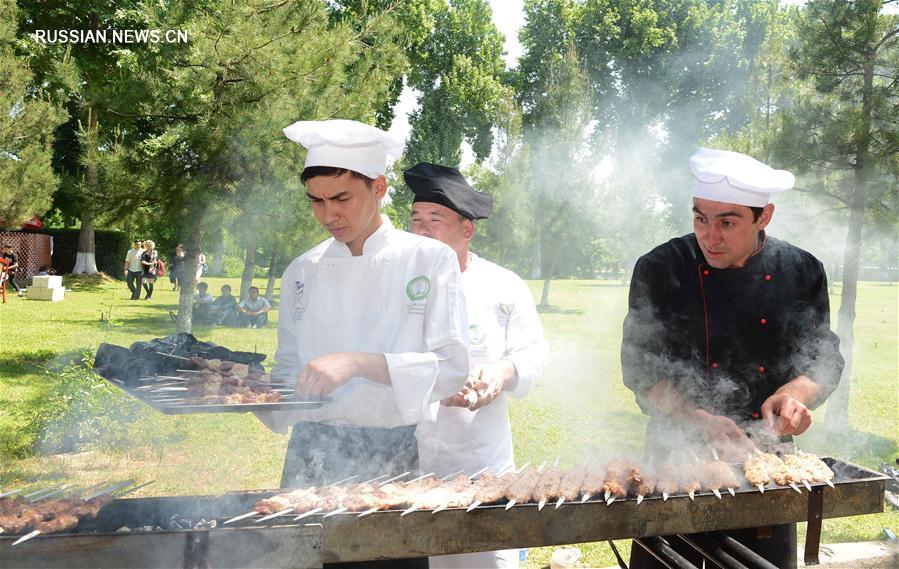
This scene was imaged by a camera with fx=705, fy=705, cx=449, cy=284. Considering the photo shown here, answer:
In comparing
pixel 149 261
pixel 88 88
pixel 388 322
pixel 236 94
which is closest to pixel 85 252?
pixel 149 261

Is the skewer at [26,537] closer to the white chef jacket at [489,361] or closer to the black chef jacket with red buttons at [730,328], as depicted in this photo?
the white chef jacket at [489,361]

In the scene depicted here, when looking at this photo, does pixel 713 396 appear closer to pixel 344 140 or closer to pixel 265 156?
pixel 344 140

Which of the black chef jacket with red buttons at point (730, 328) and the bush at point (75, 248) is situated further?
the bush at point (75, 248)

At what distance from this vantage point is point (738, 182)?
9.09 ft

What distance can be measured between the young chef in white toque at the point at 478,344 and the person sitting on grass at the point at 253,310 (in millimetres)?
10051

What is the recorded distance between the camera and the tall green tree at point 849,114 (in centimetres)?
673

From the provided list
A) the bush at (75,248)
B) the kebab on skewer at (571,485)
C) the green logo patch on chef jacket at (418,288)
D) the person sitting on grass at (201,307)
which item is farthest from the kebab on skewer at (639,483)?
the bush at (75,248)

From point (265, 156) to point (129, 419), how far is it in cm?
272

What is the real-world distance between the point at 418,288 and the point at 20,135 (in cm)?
1617

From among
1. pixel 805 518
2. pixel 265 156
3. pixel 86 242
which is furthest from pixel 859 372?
pixel 86 242

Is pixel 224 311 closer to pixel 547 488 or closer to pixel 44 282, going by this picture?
pixel 44 282

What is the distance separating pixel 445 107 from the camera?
7672 millimetres

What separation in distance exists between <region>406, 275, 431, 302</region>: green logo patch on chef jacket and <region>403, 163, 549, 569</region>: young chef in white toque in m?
0.57

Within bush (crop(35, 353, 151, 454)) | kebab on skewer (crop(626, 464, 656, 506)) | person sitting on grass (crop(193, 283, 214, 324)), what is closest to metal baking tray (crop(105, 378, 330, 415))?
kebab on skewer (crop(626, 464, 656, 506))
